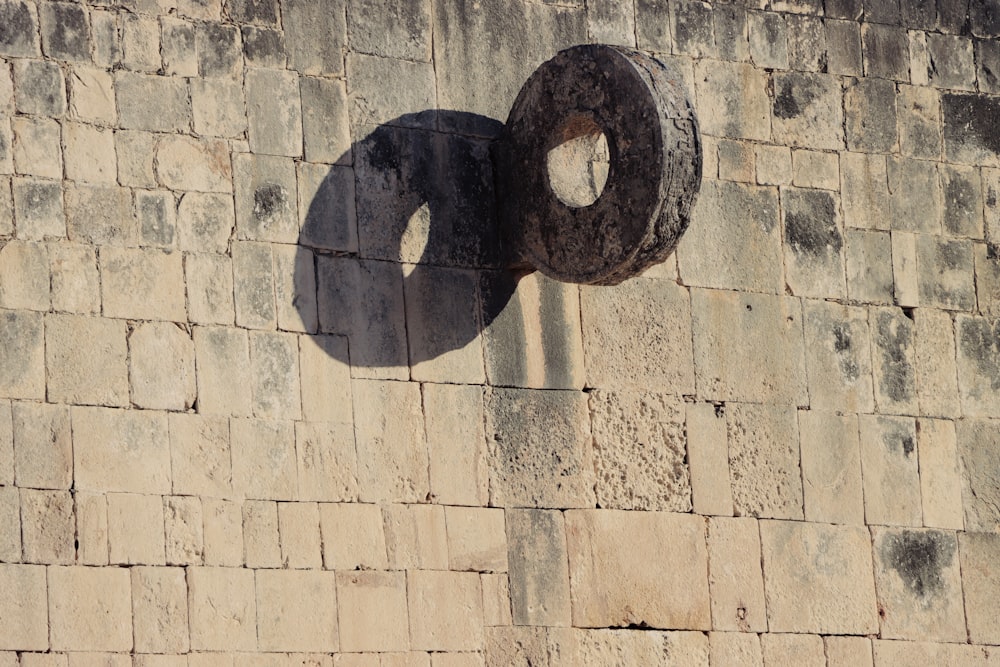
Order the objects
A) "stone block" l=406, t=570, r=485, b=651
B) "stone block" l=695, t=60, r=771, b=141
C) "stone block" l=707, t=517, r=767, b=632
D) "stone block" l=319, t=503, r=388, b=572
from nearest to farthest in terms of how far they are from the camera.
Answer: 1. "stone block" l=319, t=503, r=388, b=572
2. "stone block" l=406, t=570, r=485, b=651
3. "stone block" l=707, t=517, r=767, b=632
4. "stone block" l=695, t=60, r=771, b=141

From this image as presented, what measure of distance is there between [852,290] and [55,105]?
4.52 m

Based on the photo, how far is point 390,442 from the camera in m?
9.59

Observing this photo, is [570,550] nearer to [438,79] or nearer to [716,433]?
[716,433]

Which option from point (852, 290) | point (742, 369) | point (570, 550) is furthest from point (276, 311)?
point (852, 290)

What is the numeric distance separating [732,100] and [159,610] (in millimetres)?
4361

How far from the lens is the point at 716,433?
34.2ft

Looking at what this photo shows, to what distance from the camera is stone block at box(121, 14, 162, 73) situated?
940 centimetres

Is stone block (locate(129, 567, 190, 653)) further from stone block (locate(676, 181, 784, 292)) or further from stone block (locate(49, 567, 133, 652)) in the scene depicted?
stone block (locate(676, 181, 784, 292))

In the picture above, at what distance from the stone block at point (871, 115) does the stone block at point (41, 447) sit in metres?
4.88

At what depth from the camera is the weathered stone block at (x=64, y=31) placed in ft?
30.3

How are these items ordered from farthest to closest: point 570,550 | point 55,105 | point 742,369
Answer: point 742,369, point 570,550, point 55,105

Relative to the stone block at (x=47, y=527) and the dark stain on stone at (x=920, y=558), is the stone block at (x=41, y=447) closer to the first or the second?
the stone block at (x=47, y=527)

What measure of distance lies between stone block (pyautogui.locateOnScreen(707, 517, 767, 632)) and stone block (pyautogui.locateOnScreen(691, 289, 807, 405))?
71cm

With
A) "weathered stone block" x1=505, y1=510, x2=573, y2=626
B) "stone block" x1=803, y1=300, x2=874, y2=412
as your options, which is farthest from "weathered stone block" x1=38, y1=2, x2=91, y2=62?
"stone block" x1=803, y1=300, x2=874, y2=412
